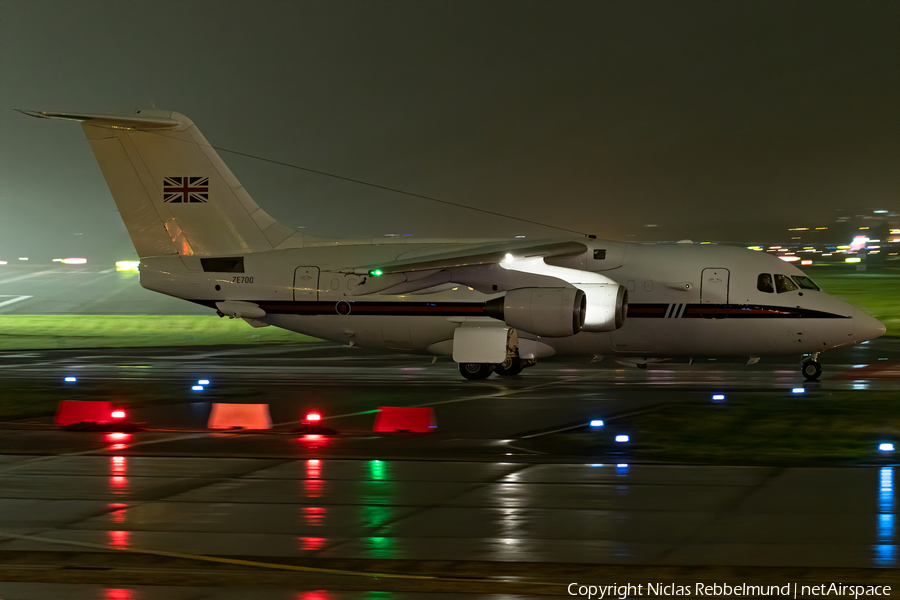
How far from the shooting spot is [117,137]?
23594 mm

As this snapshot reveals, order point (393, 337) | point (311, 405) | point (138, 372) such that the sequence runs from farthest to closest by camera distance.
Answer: point (138, 372), point (393, 337), point (311, 405)

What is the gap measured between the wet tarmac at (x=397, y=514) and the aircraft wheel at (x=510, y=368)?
5.98 metres

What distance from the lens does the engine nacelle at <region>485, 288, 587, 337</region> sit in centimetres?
2070

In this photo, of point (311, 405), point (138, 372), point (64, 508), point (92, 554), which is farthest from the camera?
point (138, 372)

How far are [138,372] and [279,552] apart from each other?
17.9m

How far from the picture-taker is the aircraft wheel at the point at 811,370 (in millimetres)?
21328

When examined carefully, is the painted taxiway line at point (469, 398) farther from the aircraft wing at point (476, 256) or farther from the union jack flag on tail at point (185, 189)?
the union jack flag on tail at point (185, 189)

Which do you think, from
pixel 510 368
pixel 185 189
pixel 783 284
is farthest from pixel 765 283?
pixel 185 189

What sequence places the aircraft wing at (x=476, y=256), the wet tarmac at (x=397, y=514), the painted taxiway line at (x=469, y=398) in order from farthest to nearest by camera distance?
the aircraft wing at (x=476, y=256)
the painted taxiway line at (x=469, y=398)
the wet tarmac at (x=397, y=514)

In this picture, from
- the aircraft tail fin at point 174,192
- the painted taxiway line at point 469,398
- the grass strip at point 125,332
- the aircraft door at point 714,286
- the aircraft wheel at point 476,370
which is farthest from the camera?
the grass strip at point 125,332

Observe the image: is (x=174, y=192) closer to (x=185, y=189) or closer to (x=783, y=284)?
(x=185, y=189)

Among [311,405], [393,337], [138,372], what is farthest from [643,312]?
[138,372]

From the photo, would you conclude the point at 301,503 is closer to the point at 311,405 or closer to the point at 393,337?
the point at 311,405

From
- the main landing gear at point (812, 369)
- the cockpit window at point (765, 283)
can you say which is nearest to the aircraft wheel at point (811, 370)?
the main landing gear at point (812, 369)
